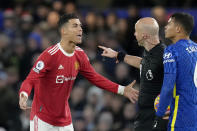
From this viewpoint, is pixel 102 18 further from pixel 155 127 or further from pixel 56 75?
pixel 155 127

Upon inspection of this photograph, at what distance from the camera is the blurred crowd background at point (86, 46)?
944 cm

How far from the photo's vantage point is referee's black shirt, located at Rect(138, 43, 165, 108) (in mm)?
5805

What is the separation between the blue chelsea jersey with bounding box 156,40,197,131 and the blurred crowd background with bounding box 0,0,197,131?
268cm

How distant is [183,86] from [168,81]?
A: 0.24 metres

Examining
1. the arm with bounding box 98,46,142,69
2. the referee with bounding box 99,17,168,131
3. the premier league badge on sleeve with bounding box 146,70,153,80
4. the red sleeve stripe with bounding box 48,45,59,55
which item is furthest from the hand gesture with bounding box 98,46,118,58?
the premier league badge on sleeve with bounding box 146,70,153,80

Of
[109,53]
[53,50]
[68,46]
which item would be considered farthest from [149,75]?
[53,50]

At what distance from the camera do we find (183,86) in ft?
17.5

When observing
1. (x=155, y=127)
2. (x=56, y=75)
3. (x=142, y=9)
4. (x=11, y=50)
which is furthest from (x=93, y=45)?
(x=155, y=127)

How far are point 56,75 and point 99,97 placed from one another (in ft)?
12.0

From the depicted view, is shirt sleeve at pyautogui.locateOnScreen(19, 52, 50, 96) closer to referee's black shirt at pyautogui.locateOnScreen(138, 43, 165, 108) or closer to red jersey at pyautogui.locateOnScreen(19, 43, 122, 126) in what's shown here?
red jersey at pyautogui.locateOnScreen(19, 43, 122, 126)

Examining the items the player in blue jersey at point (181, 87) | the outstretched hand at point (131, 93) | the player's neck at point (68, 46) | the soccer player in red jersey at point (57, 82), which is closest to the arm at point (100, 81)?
the outstretched hand at point (131, 93)

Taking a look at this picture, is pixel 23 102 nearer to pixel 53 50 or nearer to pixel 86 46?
pixel 53 50

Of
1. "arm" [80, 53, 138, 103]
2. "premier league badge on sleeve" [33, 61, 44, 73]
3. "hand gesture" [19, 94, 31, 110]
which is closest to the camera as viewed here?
"hand gesture" [19, 94, 31, 110]

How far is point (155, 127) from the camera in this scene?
5.66 metres
